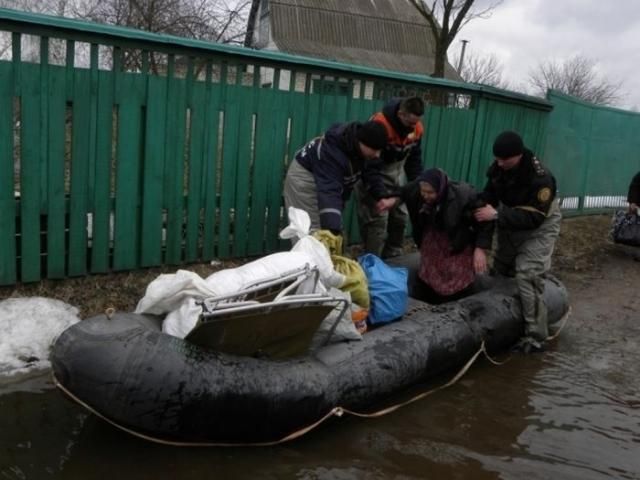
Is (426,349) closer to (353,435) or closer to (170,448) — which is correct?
(353,435)

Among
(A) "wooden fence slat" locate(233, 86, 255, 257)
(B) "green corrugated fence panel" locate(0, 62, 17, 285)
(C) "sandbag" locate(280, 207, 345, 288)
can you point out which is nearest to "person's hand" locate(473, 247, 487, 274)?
(C) "sandbag" locate(280, 207, 345, 288)

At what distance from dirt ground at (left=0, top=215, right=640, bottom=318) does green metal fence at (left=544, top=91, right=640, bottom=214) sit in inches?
18.1

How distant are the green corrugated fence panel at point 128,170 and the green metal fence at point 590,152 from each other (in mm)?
6954

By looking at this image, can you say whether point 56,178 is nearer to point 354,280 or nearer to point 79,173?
point 79,173

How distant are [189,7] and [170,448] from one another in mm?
15212

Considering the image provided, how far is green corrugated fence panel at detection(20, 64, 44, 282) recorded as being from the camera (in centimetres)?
453

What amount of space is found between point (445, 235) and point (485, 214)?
40cm

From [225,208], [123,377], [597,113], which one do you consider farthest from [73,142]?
[597,113]

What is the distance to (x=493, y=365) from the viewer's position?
5090 millimetres

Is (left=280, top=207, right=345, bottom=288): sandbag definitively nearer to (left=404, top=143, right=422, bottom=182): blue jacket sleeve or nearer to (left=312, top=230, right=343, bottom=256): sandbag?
(left=312, top=230, right=343, bottom=256): sandbag

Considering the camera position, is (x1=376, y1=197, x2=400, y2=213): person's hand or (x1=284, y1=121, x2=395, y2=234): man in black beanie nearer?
(x1=284, y1=121, x2=395, y2=234): man in black beanie

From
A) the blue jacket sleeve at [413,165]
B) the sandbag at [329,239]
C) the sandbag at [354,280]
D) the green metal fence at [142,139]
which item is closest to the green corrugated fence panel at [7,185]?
the green metal fence at [142,139]

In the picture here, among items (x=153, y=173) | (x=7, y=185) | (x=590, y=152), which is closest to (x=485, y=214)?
(x=153, y=173)

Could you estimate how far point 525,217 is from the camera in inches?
203
